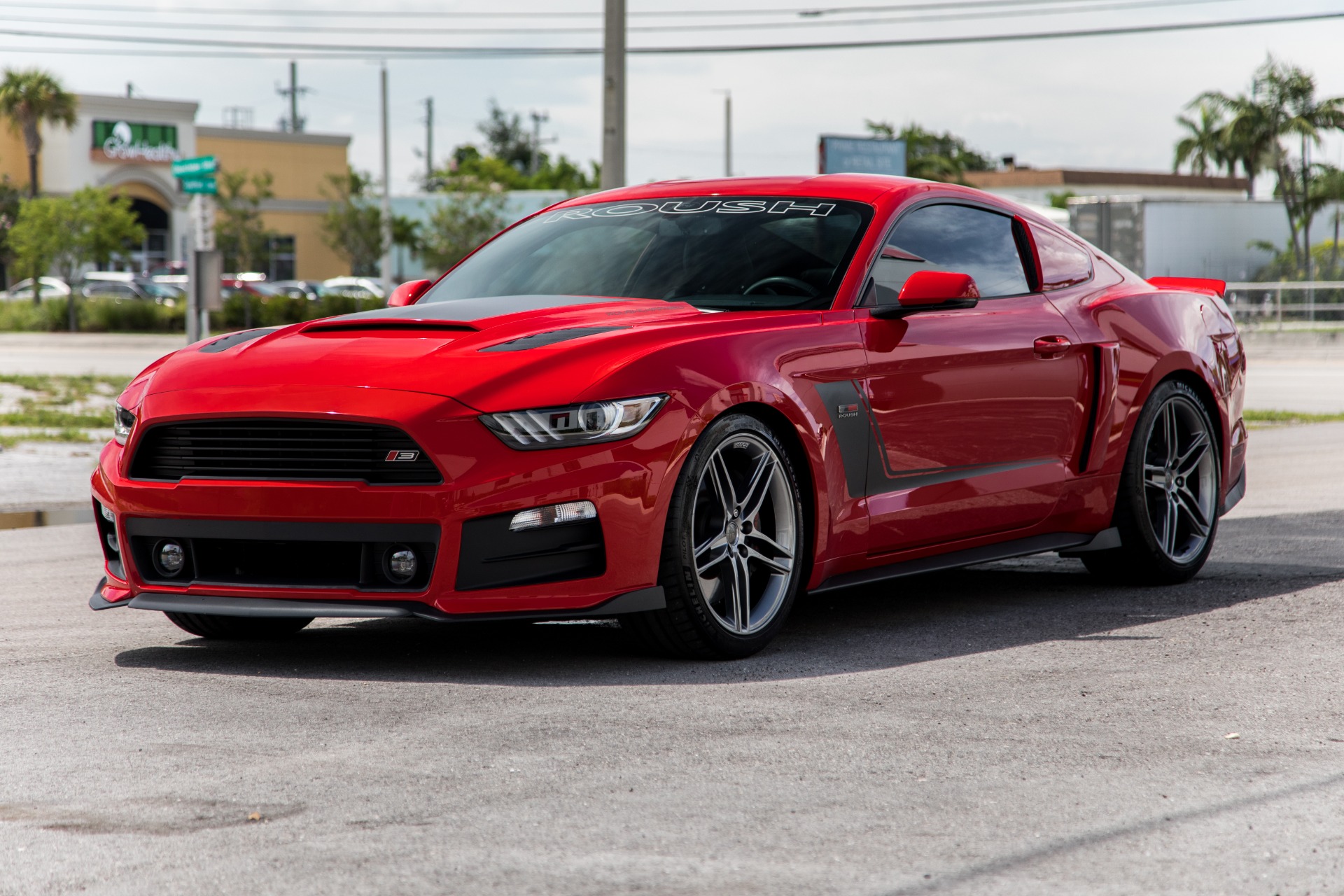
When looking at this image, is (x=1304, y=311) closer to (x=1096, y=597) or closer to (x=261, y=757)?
(x=1096, y=597)

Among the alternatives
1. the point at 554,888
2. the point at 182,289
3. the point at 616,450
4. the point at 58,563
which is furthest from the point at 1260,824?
the point at 182,289

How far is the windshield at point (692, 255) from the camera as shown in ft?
18.7

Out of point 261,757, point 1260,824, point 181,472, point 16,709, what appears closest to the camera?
point 1260,824

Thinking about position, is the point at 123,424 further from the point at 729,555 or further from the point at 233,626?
the point at 729,555

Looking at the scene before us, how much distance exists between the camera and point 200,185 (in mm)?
23828

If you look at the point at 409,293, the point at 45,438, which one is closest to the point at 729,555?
the point at 409,293

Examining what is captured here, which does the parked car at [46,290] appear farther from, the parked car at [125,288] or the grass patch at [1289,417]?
the grass patch at [1289,417]

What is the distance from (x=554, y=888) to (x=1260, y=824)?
148cm

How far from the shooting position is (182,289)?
57.0 metres

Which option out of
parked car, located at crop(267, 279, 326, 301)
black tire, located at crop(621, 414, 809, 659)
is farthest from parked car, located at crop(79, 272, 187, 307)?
black tire, located at crop(621, 414, 809, 659)

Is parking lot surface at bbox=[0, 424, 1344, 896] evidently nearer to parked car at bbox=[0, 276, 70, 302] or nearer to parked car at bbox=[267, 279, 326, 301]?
parked car at bbox=[0, 276, 70, 302]

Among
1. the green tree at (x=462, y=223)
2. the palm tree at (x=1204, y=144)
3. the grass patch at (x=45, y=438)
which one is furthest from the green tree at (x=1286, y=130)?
the grass patch at (x=45, y=438)

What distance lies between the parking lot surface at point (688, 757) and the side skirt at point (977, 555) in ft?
0.70

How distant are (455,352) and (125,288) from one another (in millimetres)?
53671
